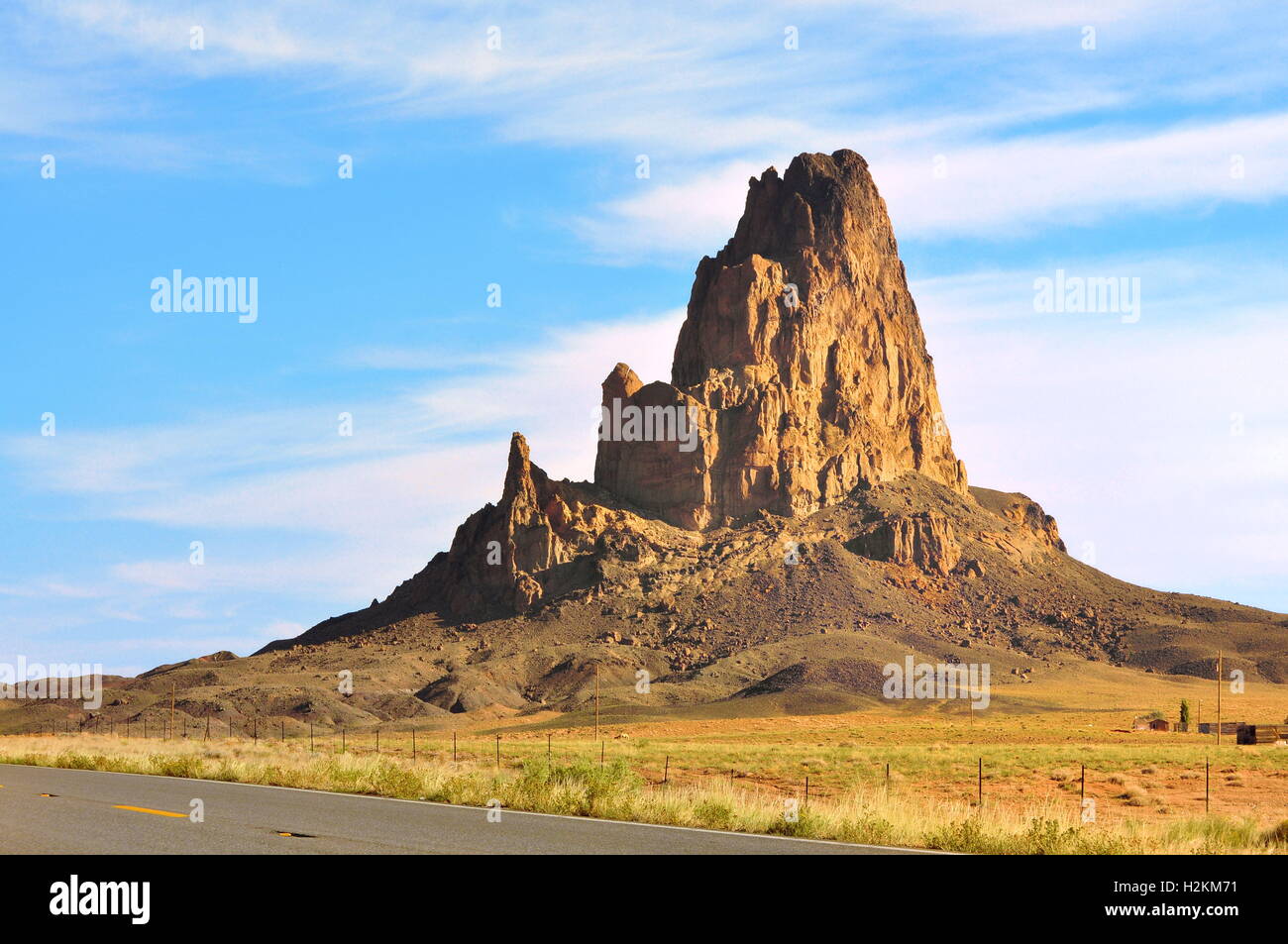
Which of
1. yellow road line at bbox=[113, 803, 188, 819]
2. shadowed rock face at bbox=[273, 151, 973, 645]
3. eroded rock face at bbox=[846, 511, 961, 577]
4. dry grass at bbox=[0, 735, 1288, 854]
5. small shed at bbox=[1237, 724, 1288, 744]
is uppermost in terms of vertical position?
shadowed rock face at bbox=[273, 151, 973, 645]

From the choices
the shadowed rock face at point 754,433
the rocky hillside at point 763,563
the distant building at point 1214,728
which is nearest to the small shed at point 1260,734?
the distant building at point 1214,728

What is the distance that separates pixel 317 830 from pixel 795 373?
159 metres

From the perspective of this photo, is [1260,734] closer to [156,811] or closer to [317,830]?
[156,811]

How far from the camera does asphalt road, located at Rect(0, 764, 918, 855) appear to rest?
1419 centimetres

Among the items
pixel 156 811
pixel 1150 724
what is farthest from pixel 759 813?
pixel 1150 724

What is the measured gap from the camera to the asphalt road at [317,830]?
14.2 meters

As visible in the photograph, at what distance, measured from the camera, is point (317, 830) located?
16.0m

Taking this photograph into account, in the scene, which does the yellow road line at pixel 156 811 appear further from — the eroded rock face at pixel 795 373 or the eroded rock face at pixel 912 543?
the eroded rock face at pixel 795 373

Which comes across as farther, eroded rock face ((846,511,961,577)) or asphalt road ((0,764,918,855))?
eroded rock face ((846,511,961,577))

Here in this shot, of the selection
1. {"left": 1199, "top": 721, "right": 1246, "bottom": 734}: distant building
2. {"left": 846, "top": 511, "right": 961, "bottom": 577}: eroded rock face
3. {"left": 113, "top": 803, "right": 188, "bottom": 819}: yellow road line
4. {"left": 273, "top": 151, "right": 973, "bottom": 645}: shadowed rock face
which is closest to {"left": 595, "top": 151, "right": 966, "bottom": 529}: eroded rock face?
{"left": 273, "top": 151, "right": 973, "bottom": 645}: shadowed rock face

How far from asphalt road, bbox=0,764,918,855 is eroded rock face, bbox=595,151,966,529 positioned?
143 meters

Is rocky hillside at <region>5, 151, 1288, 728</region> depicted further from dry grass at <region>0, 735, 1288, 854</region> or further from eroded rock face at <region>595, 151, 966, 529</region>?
dry grass at <region>0, 735, 1288, 854</region>
